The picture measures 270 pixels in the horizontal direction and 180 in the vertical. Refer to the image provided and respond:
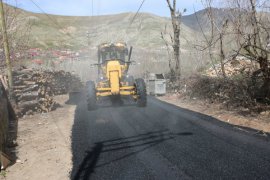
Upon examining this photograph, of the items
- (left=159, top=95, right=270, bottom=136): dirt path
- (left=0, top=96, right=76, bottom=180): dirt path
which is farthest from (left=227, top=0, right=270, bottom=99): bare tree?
(left=0, top=96, right=76, bottom=180): dirt path

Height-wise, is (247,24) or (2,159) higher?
(247,24)

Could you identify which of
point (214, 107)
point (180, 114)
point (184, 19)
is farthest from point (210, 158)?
point (184, 19)

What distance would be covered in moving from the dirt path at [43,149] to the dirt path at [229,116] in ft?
17.1

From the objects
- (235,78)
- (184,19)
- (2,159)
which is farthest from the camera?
(184,19)

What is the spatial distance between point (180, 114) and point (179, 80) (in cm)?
806

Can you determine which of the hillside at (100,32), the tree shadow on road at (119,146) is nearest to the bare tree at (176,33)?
the tree shadow on road at (119,146)

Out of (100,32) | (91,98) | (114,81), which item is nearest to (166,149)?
(91,98)

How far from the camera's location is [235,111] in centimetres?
1338

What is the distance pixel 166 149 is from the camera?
28.4 ft

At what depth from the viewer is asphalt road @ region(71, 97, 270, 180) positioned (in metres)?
7.11

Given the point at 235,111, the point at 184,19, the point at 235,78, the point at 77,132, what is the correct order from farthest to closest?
the point at 184,19 < the point at 235,78 < the point at 235,111 < the point at 77,132

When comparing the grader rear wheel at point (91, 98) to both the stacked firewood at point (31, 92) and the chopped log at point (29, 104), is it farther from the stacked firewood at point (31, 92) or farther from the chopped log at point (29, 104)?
the chopped log at point (29, 104)

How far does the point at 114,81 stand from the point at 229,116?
5.23 m

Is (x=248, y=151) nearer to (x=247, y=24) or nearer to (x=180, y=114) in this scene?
(x=180, y=114)
